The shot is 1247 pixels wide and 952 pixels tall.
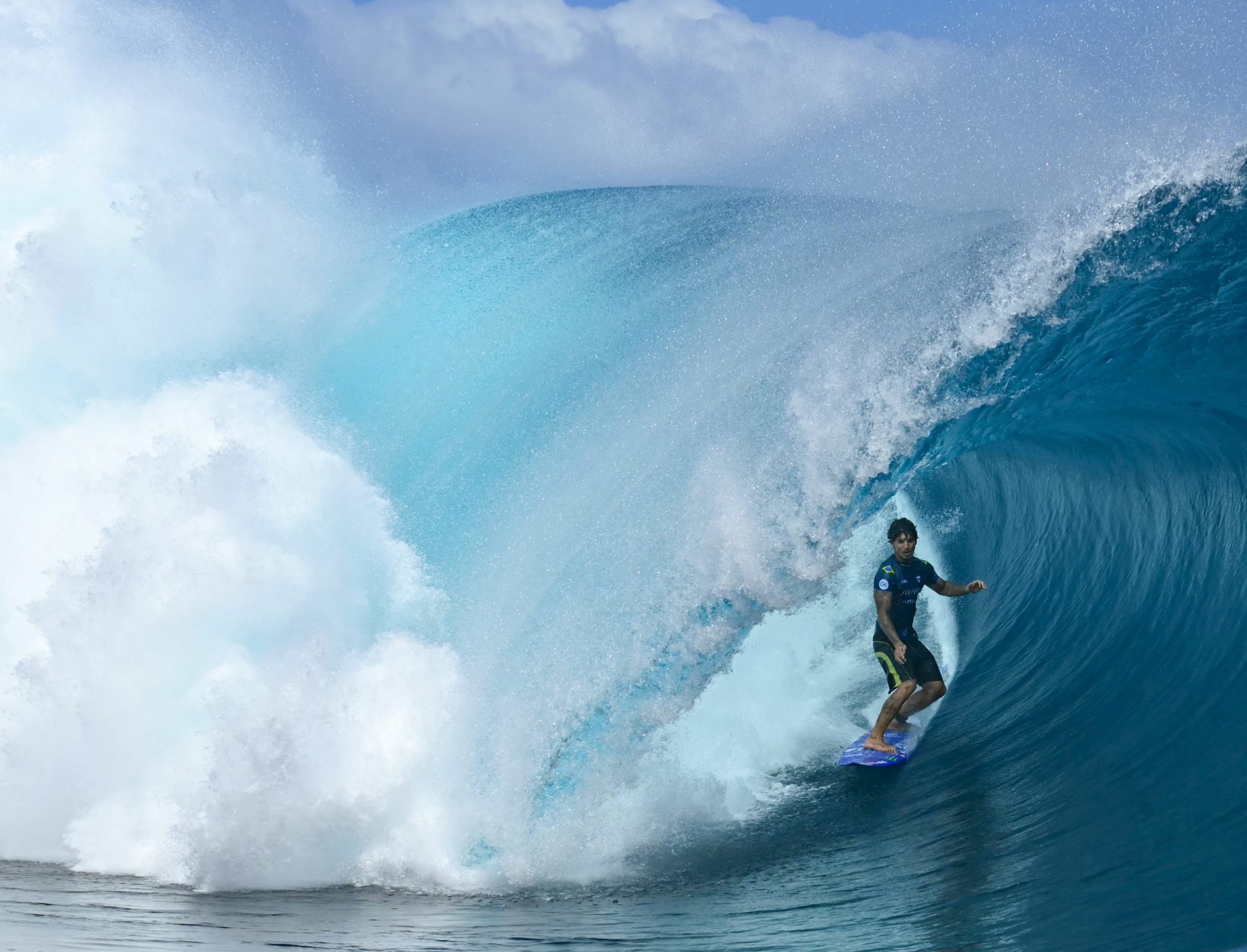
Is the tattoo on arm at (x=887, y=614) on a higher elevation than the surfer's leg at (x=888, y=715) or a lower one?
higher

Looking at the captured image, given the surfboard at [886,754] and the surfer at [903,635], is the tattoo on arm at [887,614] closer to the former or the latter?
the surfer at [903,635]

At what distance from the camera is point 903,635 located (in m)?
6.60

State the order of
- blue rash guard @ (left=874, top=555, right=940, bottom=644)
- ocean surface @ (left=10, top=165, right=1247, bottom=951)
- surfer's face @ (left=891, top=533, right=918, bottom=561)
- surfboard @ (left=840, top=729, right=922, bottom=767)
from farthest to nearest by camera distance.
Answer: surfboard @ (left=840, top=729, right=922, bottom=767) < blue rash guard @ (left=874, top=555, right=940, bottom=644) < surfer's face @ (left=891, top=533, right=918, bottom=561) < ocean surface @ (left=10, top=165, right=1247, bottom=951)

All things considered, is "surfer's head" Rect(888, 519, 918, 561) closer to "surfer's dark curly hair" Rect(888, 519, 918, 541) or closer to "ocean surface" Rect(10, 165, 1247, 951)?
"surfer's dark curly hair" Rect(888, 519, 918, 541)

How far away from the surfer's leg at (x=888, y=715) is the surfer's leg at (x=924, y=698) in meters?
0.06

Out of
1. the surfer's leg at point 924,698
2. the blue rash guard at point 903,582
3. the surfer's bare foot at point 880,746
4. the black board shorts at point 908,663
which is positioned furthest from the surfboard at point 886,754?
the blue rash guard at point 903,582

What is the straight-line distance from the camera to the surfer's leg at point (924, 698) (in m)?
6.62

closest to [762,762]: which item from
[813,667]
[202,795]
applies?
[813,667]

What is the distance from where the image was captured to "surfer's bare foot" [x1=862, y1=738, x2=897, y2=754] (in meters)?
6.61

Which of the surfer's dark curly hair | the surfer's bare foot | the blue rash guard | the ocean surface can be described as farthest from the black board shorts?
the surfer's dark curly hair

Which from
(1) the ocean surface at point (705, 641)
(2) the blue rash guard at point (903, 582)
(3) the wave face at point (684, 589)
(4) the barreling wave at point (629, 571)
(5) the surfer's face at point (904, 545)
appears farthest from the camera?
(2) the blue rash guard at point (903, 582)

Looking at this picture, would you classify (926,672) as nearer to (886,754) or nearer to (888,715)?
(888,715)

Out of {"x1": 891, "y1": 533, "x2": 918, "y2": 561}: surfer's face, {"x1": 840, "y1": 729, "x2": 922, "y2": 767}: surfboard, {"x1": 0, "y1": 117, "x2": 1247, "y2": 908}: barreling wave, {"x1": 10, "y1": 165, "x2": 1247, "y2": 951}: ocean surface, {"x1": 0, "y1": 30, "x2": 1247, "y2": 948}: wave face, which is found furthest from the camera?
{"x1": 840, "y1": 729, "x2": 922, "y2": 767}: surfboard

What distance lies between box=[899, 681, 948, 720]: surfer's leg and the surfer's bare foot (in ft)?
0.85
